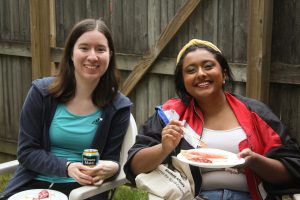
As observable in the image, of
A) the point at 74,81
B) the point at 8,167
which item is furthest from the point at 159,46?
the point at 8,167

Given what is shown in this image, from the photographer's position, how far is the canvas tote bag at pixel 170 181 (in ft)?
8.25

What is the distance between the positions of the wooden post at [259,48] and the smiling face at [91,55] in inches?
54.6

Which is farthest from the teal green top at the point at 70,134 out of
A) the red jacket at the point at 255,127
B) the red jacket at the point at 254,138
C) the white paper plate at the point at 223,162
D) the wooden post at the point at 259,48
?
the wooden post at the point at 259,48

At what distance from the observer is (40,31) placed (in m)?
5.25

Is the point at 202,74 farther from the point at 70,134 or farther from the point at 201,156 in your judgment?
the point at 70,134

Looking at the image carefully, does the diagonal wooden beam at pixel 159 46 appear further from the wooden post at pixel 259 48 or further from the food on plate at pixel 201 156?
the food on plate at pixel 201 156

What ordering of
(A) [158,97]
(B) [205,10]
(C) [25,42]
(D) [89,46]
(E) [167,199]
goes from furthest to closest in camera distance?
1. (C) [25,42]
2. (A) [158,97]
3. (B) [205,10]
4. (D) [89,46]
5. (E) [167,199]

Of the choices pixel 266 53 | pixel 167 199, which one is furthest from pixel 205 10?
pixel 167 199

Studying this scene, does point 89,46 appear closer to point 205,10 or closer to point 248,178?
point 248,178

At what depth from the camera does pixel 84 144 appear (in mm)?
2955

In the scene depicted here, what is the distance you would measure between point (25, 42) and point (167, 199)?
3.55 m

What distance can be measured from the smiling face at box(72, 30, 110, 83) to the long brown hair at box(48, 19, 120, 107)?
0.05m

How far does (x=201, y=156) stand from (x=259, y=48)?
166 centimetres

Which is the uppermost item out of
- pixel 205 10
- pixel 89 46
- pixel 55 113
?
pixel 205 10
